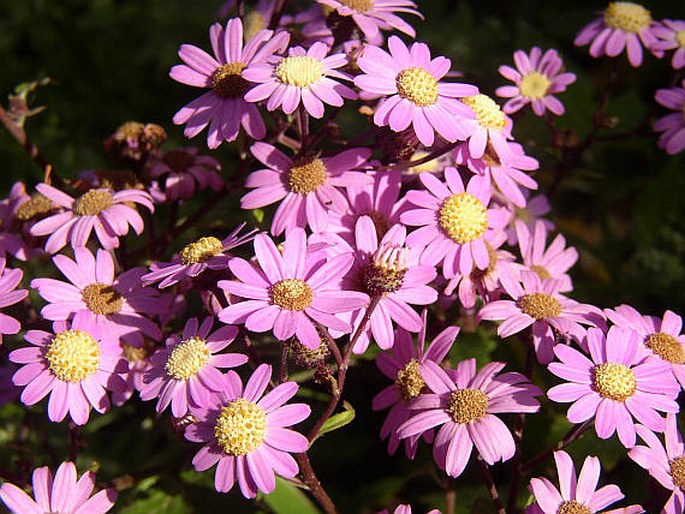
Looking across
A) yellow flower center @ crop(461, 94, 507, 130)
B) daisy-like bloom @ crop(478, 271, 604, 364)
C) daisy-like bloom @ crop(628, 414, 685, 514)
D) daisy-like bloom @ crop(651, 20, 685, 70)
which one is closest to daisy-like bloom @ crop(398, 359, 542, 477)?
daisy-like bloom @ crop(478, 271, 604, 364)

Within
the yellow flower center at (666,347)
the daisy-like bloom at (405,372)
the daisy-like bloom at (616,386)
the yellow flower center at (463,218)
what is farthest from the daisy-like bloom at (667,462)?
the yellow flower center at (463,218)

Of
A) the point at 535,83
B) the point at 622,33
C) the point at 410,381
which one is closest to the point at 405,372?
the point at 410,381

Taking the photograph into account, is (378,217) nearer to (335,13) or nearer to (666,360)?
(335,13)

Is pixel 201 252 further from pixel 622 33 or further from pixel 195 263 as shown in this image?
pixel 622 33

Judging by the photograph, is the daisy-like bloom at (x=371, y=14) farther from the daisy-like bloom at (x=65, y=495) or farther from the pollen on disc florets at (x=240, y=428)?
the daisy-like bloom at (x=65, y=495)

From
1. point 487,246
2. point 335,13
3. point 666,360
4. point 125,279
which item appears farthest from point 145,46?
point 666,360
